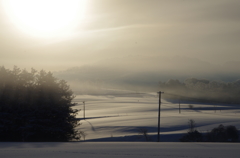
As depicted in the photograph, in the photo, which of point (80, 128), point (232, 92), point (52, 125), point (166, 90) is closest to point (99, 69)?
point (166, 90)

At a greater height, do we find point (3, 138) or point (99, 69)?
point (99, 69)

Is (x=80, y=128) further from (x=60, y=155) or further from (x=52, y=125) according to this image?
(x=60, y=155)

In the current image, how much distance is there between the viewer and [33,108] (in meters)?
16.1

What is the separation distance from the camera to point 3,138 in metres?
15.2

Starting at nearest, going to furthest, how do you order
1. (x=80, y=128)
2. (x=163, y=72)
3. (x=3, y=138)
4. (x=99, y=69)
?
(x=3, y=138)
(x=80, y=128)
(x=163, y=72)
(x=99, y=69)

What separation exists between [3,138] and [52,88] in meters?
4.25

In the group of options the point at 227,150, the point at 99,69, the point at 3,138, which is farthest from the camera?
the point at 99,69

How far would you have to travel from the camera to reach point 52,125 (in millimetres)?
16156

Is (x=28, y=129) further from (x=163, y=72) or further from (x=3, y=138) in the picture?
(x=163, y=72)

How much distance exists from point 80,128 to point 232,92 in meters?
48.0

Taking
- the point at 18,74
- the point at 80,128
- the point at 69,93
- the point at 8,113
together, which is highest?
the point at 18,74

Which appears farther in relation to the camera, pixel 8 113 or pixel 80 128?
pixel 80 128

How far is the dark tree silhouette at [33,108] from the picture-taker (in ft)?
50.6

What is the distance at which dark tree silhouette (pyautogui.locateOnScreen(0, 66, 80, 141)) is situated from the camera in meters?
15.4
